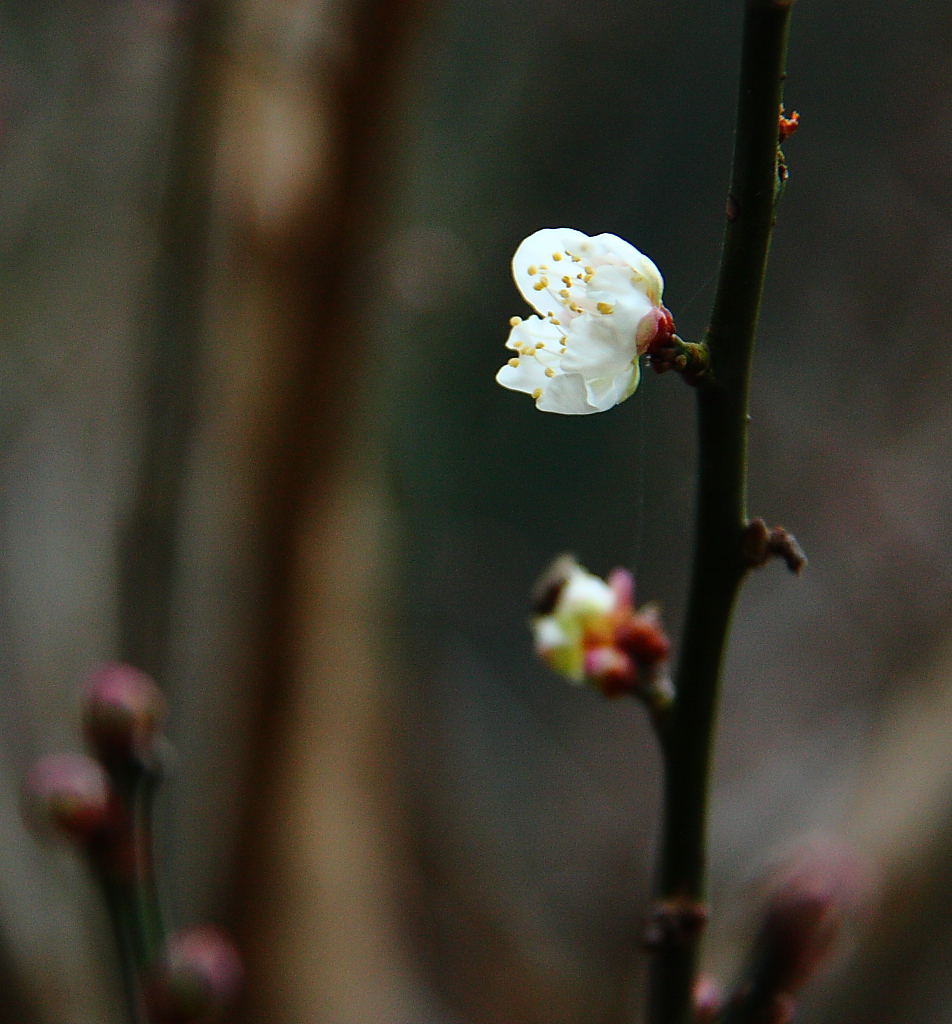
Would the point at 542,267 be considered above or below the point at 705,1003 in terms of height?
above

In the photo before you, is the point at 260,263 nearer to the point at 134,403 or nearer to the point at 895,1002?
the point at 134,403

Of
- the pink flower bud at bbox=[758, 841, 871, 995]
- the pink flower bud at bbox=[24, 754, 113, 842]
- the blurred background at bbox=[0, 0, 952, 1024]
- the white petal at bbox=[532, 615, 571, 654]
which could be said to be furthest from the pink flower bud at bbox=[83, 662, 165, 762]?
the blurred background at bbox=[0, 0, 952, 1024]

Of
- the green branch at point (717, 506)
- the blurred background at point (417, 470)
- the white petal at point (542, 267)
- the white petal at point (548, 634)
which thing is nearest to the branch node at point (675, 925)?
the green branch at point (717, 506)

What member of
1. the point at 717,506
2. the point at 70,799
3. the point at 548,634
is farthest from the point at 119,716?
the point at 717,506

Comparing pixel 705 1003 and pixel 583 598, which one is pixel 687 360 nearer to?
pixel 583 598

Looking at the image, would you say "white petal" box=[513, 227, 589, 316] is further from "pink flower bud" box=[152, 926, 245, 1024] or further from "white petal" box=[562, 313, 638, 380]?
"pink flower bud" box=[152, 926, 245, 1024]

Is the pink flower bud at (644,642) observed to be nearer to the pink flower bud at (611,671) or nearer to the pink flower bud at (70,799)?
the pink flower bud at (611,671)
